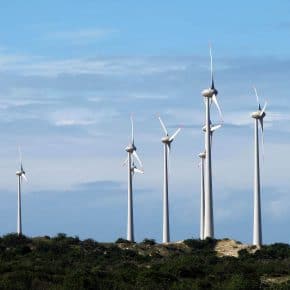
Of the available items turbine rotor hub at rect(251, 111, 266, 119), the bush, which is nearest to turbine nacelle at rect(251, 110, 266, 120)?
turbine rotor hub at rect(251, 111, 266, 119)

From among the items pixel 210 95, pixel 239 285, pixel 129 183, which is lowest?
pixel 239 285

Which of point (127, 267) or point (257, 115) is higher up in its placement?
point (257, 115)

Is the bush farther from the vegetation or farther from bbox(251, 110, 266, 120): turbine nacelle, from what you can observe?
bbox(251, 110, 266, 120): turbine nacelle

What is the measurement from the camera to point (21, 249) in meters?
120

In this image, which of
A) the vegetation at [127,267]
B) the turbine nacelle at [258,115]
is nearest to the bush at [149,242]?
the vegetation at [127,267]

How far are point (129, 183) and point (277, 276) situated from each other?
57728 millimetres

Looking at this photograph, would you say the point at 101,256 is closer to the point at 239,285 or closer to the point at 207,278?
the point at 207,278

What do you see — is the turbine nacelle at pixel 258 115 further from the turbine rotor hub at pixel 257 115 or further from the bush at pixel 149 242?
the bush at pixel 149 242

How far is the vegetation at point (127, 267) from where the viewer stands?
76.6 m

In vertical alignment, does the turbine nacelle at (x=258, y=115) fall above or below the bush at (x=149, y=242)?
above

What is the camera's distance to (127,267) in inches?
3807

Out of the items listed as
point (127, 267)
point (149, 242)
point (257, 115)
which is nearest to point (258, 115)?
point (257, 115)

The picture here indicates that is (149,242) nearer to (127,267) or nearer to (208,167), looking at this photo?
(208,167)

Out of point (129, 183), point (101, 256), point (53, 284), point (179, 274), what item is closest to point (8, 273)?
point (53, 284)
